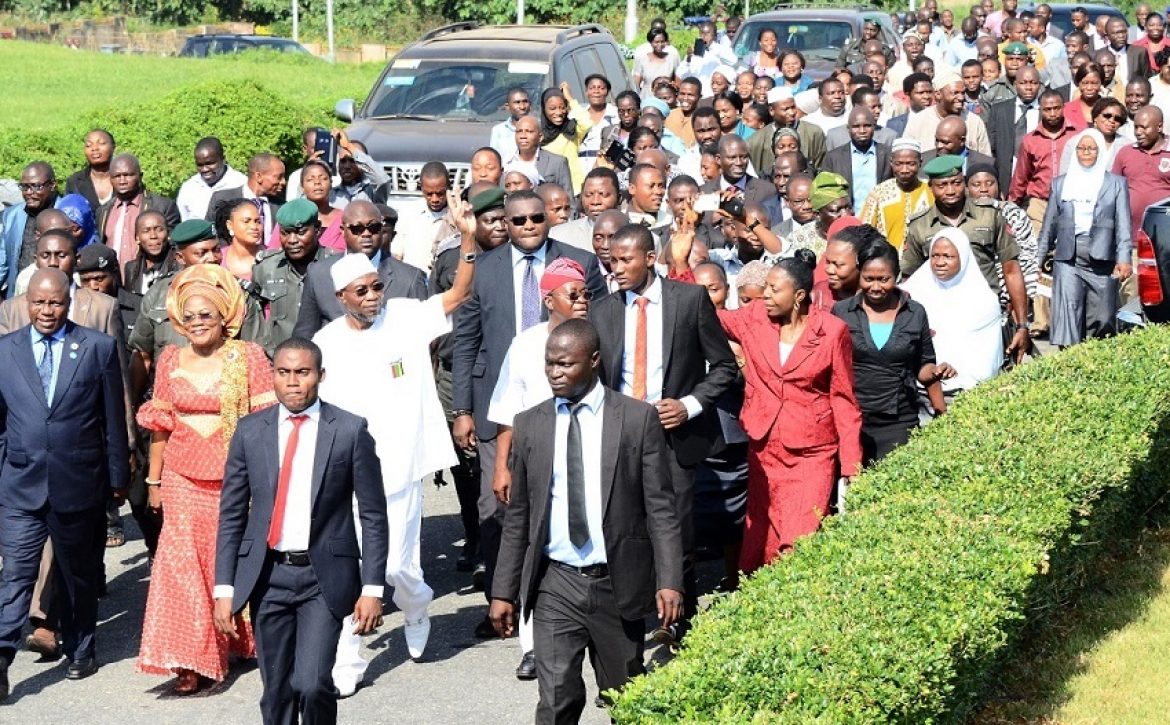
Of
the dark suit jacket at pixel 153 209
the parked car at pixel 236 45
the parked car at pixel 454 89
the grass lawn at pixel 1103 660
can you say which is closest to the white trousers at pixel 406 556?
the grass lawn at pixel 1103 660

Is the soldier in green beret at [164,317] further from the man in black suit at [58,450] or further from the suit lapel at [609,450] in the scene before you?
the suit lapel at [609,450]

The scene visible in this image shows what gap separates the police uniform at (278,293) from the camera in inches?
405

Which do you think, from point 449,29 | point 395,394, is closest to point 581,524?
point 395,394

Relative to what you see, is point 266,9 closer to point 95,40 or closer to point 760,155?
point 95,40

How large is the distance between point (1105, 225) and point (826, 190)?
119 inches

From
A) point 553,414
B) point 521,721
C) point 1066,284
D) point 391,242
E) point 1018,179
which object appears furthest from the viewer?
point 1018,179

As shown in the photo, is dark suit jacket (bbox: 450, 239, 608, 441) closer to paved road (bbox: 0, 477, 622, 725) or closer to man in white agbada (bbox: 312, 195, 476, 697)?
man in white agbada (bbox: 312, 195, 476, 697)

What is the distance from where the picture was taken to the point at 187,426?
8.68 meters

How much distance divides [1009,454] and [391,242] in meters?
5.08

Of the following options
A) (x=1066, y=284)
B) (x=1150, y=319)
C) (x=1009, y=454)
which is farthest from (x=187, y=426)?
(x=1066, y=284)

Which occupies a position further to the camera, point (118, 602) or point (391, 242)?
point (391, 242)

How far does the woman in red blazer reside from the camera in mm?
8906

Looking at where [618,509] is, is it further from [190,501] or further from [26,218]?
[26,218]

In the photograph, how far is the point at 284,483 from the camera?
7.32 meters
